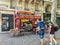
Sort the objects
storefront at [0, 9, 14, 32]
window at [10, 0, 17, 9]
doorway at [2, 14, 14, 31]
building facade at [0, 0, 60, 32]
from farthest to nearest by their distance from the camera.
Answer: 1. window at [10, 0, 17, 9]
2. building facade at [0, 0, 60, 32]
3. doorway at [2, 14, 14, 31]
4. storefront at [0, 9, 14, 32]

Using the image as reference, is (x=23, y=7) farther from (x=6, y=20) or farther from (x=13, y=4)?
(x=6, y=20)

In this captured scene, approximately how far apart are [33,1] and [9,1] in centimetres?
561

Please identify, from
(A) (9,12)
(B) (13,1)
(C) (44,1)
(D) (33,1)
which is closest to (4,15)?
(A) (9,12)

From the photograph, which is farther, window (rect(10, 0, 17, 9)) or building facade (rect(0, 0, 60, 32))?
window (rect(10, 0, 17, 9))

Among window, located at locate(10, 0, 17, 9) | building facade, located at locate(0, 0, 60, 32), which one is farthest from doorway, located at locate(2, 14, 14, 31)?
window, located at locate(10, 0, 17, 9)

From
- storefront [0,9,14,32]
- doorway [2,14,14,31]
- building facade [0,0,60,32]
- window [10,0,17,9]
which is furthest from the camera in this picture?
window [10,0,17,9]

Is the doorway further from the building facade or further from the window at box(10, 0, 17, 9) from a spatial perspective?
the window at box(10, 0, 17, 9)

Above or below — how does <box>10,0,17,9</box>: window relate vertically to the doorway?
above

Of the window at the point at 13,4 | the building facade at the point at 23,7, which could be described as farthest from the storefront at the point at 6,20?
the window at the point at 13,4

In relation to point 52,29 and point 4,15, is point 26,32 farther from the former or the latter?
point 52,29

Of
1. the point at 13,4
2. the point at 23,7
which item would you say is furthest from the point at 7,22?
the point at 23,7

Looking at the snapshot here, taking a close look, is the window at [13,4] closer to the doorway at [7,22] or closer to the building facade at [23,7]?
the building facade at [23,7]

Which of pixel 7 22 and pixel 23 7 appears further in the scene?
pixel 23 7

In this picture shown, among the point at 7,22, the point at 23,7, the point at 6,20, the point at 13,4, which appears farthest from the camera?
the point at 23,7
